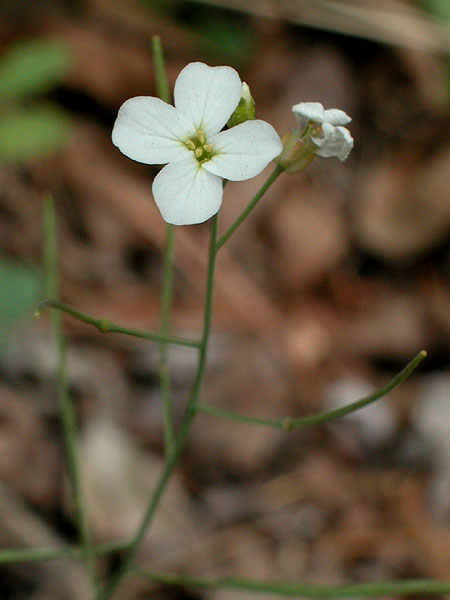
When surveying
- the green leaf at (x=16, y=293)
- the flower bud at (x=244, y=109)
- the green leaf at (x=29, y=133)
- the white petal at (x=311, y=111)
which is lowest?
the white petal at (x=311, y=111)

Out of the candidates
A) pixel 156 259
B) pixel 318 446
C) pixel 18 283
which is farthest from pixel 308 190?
pixel 18 283

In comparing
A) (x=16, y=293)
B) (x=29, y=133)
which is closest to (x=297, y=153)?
(x=16, y=293)

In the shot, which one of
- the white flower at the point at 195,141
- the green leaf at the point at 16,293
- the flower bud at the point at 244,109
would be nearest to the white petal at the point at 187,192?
the white flower at the point at 195,141

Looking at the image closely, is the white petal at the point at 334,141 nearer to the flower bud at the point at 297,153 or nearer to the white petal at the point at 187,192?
the flower bud at the point at 297,153

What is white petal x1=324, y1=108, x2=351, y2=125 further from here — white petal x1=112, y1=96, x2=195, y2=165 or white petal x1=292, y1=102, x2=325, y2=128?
white petal x1=112, y1=96, x2=195, y2=165

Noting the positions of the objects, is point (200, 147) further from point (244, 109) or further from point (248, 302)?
point (248, 302)
